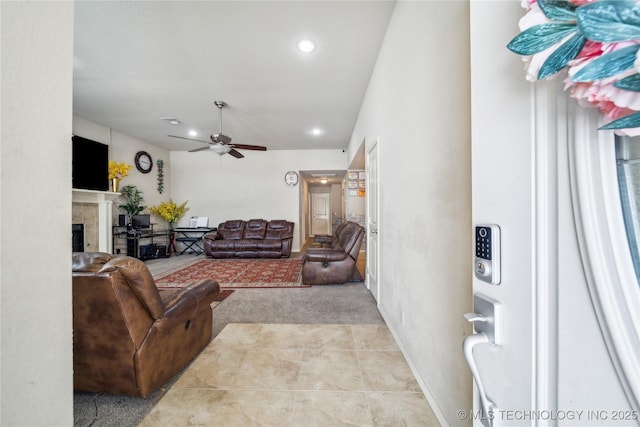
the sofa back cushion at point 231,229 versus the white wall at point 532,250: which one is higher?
the white wall at point 532,250

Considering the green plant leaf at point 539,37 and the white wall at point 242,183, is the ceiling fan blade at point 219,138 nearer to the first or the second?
the white wall at point 242,183

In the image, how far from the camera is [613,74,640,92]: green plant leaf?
0.31m

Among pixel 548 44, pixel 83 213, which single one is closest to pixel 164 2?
pixel 548 44

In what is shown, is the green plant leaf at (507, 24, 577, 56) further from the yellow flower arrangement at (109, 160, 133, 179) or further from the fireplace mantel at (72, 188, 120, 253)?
the yellow flower arrangement at (109, 160, 133, 179)

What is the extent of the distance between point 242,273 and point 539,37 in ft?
15.3

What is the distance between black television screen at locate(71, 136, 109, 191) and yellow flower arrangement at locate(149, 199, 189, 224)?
1.70 m

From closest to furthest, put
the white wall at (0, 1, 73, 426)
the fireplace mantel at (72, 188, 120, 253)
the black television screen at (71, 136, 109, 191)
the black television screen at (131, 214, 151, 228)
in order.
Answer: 1. the white wall at (0, 1, 73, 426)
2. the black television screen at (71, 136, 109, 191)
3. the fireplace mantel at (72, 188, 120, 253)
4. the black television screen at (131, 214, 151, 228)

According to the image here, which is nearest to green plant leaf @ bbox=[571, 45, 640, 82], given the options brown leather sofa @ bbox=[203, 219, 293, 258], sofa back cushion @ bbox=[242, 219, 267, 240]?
brown leather sofa @ bbox=[203, 219, 293, 258]

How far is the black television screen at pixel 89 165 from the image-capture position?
4086 mm

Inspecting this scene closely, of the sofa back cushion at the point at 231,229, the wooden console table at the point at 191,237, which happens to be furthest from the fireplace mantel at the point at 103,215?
the sofa back cushion at the point at 231,229

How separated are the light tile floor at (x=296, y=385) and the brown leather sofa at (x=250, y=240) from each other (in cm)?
368

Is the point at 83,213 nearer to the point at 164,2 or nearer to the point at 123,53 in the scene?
the point at 123,53

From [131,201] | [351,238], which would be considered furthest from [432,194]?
[131,201]

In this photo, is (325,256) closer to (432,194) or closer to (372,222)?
(372,222)
